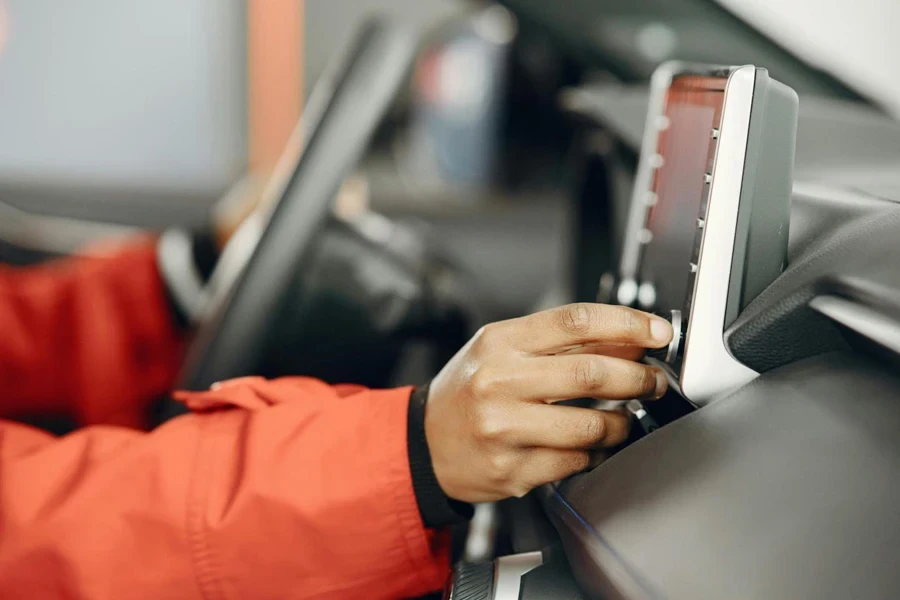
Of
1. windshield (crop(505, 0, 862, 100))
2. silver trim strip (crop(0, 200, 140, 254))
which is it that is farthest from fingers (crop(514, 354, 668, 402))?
silver trim strip (crop(0, 200, 140, 254))

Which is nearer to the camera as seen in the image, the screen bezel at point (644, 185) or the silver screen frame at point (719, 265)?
the silver screen frame at point (719, 265)

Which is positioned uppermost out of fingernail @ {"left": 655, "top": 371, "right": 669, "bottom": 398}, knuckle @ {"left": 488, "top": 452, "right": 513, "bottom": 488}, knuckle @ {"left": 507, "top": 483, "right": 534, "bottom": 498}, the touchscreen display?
the touchscreen display

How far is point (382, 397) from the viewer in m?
0.46

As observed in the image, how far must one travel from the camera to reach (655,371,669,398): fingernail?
0.41m

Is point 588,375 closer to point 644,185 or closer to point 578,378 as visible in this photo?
point 578,378

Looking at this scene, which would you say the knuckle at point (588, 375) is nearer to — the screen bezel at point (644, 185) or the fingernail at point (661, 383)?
the fingernail at point (661, 383)

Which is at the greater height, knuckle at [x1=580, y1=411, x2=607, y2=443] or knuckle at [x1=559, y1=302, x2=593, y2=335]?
knuckle at [x1=559, y1=302, x2=593, y2=335]

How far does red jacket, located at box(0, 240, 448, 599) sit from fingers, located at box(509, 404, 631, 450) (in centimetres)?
7

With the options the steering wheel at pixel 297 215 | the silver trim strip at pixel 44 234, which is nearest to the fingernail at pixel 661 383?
the steering wheel at pixel 297 215

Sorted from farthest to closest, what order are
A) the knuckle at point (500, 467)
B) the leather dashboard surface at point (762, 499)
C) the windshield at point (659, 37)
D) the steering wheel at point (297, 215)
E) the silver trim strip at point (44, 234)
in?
1. the silver trim strip at point (44, 234)
2. the windshield at point (659, 37)
3. the steering wheel at point (297, 215)
4. the knuckle at point (500, 467)
5. the leather dashboard surface at point (762, 499)

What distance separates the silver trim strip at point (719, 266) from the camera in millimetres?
379

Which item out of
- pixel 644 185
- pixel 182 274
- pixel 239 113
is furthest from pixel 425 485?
pixel 239 113

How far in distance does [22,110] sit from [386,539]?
205 centimetres

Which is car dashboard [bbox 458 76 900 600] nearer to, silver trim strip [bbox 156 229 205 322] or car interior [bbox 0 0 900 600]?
car interior [bbox 0 0 900 600]
